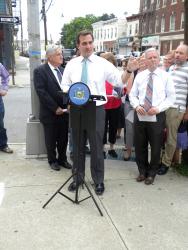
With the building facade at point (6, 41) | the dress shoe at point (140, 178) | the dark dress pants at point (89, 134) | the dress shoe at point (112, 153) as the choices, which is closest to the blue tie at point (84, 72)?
the dark dress pants at point (89, 134)

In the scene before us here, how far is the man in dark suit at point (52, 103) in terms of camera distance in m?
4.83

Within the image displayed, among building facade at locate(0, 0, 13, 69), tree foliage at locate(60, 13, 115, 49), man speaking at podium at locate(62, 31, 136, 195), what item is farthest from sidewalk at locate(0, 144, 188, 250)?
tree foliage at locate(60, 13, 115, 49)

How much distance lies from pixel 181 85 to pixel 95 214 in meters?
2.19

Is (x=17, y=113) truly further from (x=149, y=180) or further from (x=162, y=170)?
(x=149, y=180)

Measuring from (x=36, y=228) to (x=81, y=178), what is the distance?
98 cm

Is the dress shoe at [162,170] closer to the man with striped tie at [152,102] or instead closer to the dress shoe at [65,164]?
the man with striped tie at [152,102]

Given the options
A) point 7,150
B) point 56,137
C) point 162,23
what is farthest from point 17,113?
point 162,23

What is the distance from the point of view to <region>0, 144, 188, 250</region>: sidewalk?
10.5 feet

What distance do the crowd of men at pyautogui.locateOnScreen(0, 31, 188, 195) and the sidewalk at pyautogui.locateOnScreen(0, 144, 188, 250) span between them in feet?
0.89

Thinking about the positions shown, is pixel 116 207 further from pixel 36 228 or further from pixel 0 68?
pixel 0 68

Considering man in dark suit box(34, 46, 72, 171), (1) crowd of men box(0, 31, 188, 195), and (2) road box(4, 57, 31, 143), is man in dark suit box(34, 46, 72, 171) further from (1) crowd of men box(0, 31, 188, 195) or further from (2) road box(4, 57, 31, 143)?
(2) road box(4, 57, 31, 143)

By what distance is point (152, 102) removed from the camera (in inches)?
172

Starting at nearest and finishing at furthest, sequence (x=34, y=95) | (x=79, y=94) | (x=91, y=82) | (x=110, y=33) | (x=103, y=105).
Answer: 1. (x=79, y=94)
2. (x=91, y=82)
3. (x=103, y=105)
4. (x=34, y=95)
5. (x=110, y=33)

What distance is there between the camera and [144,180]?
4699 millimetres
